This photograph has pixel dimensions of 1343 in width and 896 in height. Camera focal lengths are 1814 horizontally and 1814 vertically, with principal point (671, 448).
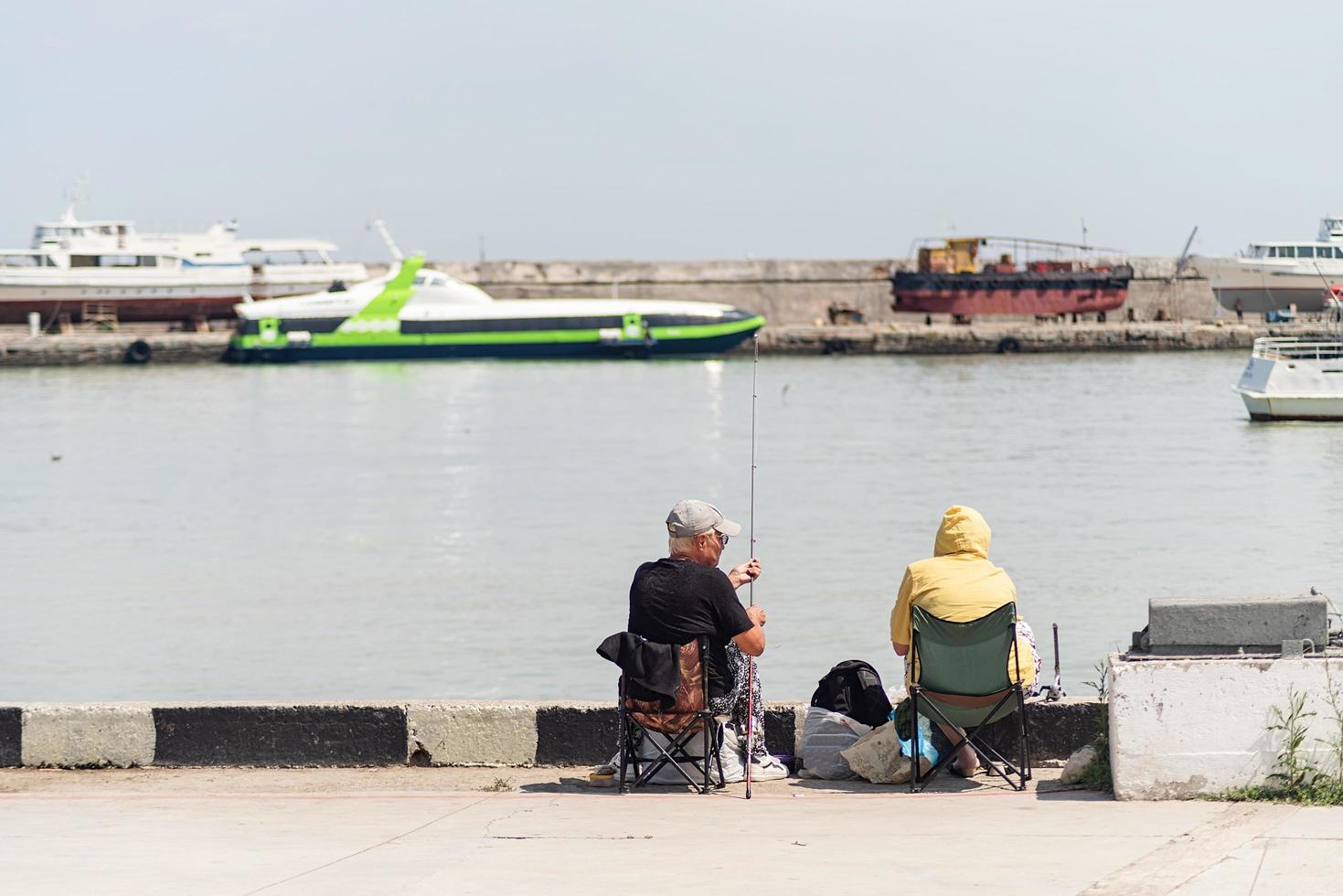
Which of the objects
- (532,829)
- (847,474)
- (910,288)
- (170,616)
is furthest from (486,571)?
(910,288)

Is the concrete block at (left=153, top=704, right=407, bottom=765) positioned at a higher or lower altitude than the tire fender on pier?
lower

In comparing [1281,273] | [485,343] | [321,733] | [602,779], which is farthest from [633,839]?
[1281,273]

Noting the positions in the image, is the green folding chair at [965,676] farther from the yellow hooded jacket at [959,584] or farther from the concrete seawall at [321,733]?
the concrete seawall at [321,733]

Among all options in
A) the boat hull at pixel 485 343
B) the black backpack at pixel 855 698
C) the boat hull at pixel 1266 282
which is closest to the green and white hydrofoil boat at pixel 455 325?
the boat hull at pixel 485 343

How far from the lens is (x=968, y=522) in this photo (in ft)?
21.1

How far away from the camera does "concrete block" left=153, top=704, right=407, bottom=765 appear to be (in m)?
6.95

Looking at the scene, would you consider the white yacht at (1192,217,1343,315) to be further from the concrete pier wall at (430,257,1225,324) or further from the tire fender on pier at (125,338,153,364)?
the tire fender on pier at (125,338,153,364)

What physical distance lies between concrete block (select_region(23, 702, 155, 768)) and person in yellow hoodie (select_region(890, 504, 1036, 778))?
2970mm

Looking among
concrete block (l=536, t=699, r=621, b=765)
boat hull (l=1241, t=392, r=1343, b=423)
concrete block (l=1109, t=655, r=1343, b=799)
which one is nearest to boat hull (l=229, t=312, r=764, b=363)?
boat hull (l=1241, t=392, r=1343, b=423)

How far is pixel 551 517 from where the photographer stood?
25.9m

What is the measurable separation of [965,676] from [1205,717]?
0.83 m

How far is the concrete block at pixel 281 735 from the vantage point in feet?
22.8

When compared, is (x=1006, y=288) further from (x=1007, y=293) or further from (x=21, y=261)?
(x=21, y=261)

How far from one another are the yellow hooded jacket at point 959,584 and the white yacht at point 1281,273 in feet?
200
